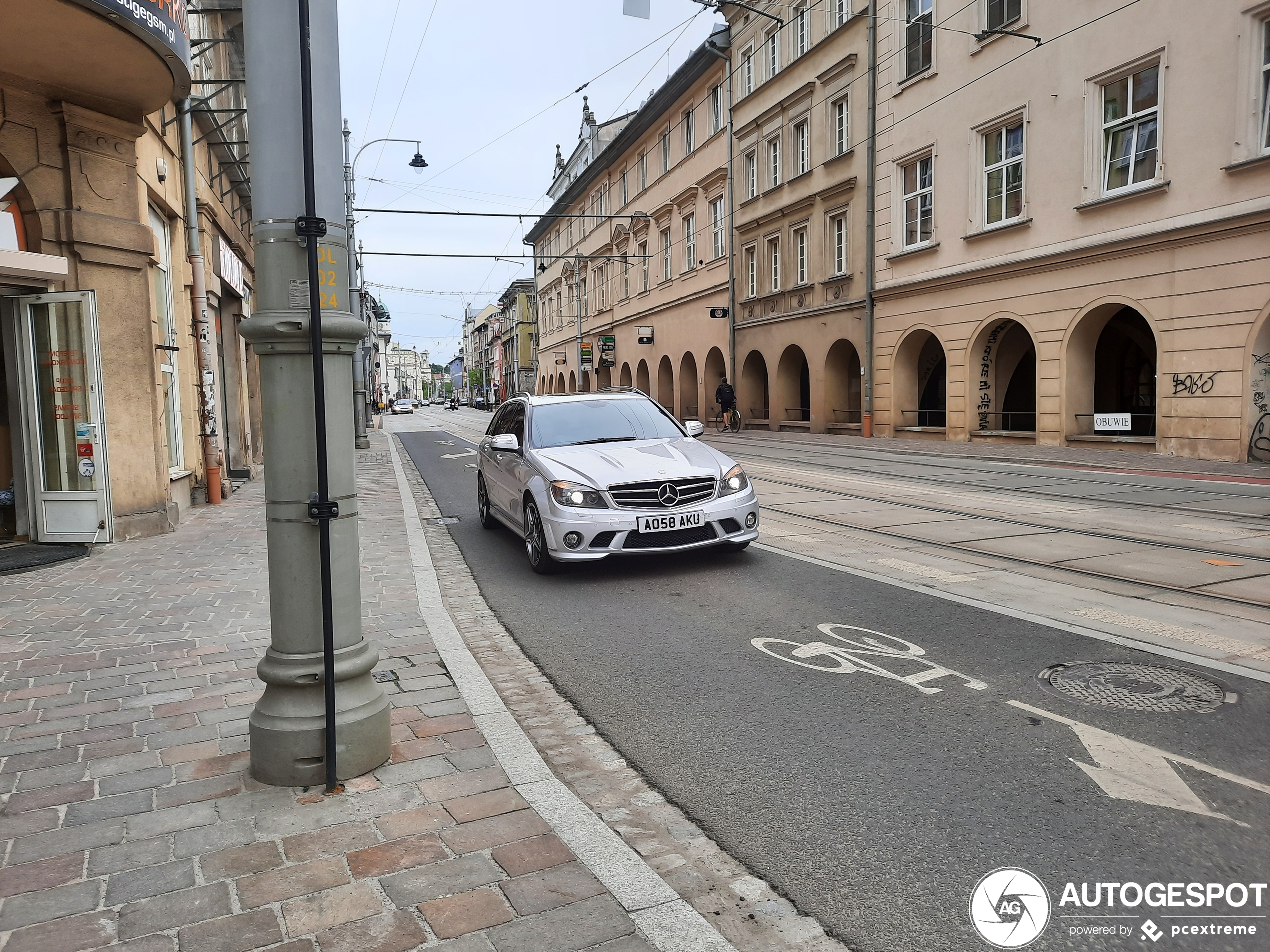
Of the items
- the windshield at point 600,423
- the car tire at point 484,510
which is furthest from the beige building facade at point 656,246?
the windshield at point 600,423

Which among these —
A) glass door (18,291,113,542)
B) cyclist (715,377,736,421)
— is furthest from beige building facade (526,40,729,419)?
glass door (18,291,113,542)

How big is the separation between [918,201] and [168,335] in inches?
728

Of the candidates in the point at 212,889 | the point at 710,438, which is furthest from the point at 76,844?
the point at 710,438

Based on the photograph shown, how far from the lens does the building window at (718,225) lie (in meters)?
35.5

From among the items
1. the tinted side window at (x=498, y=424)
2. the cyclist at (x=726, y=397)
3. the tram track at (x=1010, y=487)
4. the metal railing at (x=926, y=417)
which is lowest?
the tram track at (x=1010, y=487)

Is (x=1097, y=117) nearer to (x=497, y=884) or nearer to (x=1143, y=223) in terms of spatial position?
(x=1143, y=223)

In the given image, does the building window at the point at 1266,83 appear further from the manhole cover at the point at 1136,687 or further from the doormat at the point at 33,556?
the doormat at the point at 33,556

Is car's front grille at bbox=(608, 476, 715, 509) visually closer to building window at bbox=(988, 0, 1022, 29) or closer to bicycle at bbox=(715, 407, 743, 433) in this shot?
Answer: building window at bbox=(988, 0, 1022, 29)

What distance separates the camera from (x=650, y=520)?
7.38m

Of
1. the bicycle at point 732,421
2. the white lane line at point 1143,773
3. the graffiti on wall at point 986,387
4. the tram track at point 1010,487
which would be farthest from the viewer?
the bicycle at point 732,421

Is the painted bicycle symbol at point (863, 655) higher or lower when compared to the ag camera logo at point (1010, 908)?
higher

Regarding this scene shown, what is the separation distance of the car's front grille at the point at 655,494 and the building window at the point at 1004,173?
51.4ft

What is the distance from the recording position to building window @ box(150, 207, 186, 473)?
39.4ft

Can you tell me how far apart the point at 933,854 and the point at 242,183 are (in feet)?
63.6
